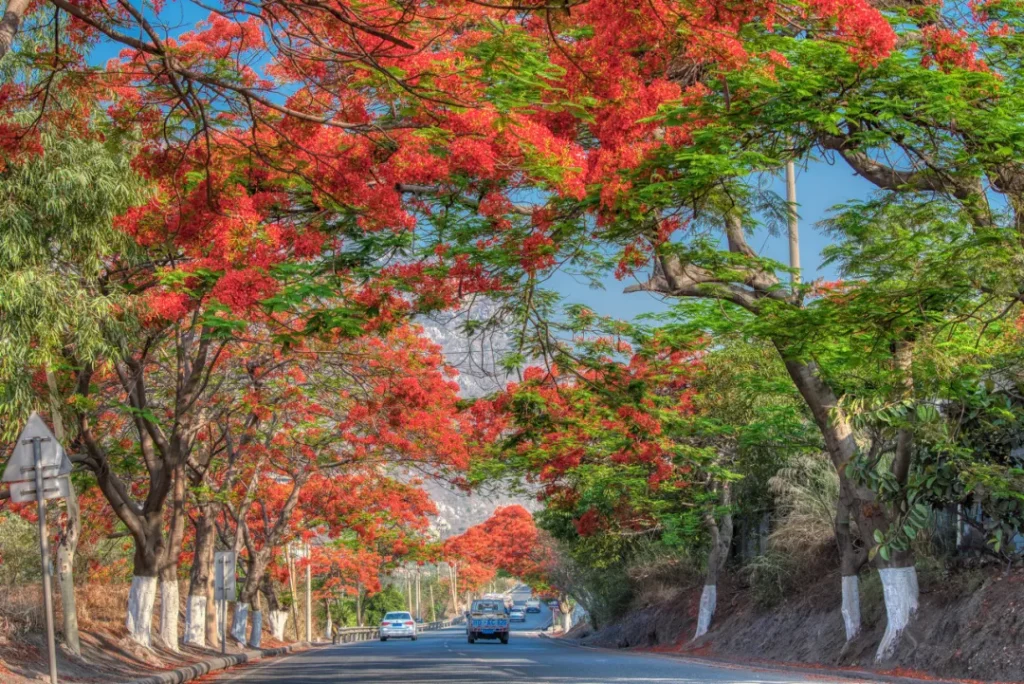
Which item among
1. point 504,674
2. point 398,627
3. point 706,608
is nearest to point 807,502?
point 706,608

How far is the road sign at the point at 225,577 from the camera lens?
26.9 meters

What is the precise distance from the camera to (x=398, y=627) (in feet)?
188

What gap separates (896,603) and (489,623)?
985 inches

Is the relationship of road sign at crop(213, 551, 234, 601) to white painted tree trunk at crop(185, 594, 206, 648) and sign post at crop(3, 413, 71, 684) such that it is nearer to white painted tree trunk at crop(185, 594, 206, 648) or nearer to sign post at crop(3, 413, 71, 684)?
white painted tree trunk at crop(185, 594, 206, 648)

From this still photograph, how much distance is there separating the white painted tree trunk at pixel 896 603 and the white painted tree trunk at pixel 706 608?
1334cm

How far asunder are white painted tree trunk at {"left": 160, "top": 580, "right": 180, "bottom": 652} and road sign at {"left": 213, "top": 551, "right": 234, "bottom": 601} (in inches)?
69.4

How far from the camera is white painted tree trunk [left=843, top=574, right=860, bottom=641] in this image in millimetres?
21234

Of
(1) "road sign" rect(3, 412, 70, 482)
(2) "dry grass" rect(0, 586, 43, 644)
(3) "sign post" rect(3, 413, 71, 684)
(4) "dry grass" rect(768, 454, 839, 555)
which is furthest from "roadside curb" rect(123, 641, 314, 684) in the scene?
(4) "dry grass" rect(768, 454, 839, 555)

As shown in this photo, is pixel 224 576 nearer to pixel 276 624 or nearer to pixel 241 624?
pixel 241 624

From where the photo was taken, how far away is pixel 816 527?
88.4 ft

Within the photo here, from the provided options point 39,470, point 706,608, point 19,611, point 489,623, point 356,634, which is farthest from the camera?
point 356,634

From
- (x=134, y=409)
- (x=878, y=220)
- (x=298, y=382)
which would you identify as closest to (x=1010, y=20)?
(x=878, y=220)

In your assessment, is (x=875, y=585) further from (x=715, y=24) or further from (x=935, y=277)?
(x=715, y=24)

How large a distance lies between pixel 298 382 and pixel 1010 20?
1582 cm
